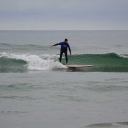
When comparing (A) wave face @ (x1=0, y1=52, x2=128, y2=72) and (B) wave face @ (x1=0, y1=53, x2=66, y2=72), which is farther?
(A) wave face @ (x1=0, y1=52, x2=128, y2=72)

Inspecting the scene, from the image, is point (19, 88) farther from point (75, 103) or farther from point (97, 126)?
point (97, 126)

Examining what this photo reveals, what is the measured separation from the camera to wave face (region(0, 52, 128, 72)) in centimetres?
2180

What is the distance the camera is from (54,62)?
72.2ft

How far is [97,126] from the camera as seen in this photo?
8.41 m

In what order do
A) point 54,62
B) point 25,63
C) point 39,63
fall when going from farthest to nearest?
point 25,63
point 39,63
point 54,62

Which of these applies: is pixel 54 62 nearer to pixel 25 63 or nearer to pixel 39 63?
pixel 39 63

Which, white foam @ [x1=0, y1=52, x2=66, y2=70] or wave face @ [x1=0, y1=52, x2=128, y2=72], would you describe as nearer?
white foam @ [x1=0, y1=52, x2=66, y2=70]

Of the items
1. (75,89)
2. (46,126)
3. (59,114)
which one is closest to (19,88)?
(75,89)

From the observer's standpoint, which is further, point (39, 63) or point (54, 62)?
point (39, 63)

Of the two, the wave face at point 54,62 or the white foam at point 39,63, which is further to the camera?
the wave face at point 54,62

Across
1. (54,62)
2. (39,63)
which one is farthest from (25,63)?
(54,62)

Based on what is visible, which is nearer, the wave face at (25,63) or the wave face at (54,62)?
the wave face at (25,63)

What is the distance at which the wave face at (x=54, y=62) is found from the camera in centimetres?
2180

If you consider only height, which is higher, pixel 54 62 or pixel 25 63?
pixel 54 62
